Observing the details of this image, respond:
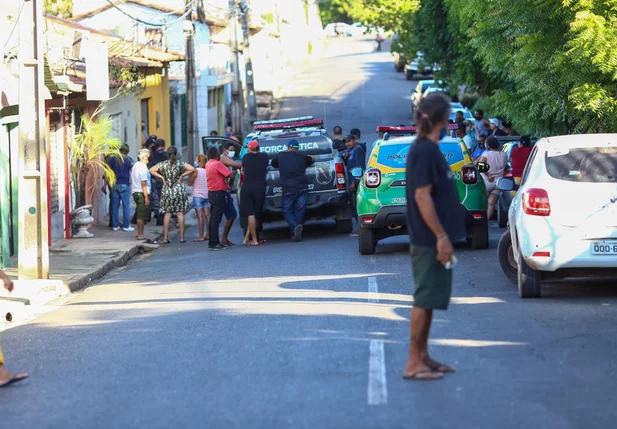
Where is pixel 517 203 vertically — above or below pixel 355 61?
below

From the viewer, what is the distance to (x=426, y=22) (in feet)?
118

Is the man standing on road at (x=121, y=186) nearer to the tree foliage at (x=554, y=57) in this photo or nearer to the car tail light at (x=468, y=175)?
the tree foliage at (x=554, y=57)

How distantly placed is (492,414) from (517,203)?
17.7ft

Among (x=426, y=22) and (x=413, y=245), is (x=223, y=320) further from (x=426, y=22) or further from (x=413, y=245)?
(x=426, y=22)

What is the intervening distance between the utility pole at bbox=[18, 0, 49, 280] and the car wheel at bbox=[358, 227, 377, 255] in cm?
456

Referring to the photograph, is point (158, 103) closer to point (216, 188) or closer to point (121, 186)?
point (121, 186)

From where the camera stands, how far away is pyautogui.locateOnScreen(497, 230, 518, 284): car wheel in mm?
12820

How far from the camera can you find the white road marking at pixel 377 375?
7296mm

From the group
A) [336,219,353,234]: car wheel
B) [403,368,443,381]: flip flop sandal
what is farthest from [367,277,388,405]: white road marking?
[336,219,353,234]: car wheel

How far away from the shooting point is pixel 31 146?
597 inches

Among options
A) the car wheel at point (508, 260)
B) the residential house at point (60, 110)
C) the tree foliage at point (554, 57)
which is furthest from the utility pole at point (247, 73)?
the car wheel at point (508, 260)

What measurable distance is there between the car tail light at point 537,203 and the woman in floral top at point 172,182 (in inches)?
420

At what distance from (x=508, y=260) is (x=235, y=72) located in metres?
26.9

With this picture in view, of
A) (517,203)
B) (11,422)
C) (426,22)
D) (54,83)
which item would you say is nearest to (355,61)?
(426,22)
